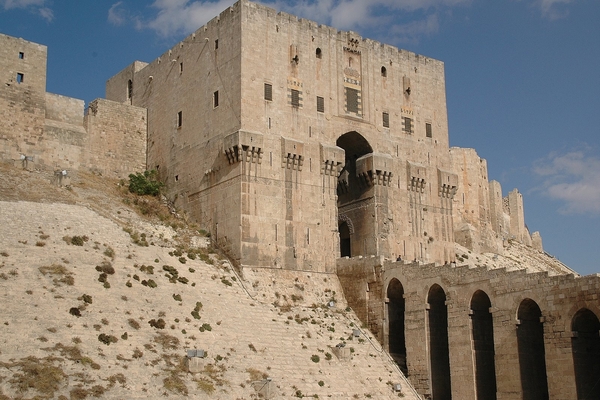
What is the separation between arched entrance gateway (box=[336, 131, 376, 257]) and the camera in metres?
47.5

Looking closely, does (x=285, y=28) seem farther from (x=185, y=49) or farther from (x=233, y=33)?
(x=185, y=49)

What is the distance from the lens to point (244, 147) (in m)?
43.2

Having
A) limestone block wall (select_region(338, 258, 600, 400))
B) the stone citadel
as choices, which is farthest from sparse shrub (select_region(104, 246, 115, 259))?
limestone block wall (select_region(338, 258, 600, 400))

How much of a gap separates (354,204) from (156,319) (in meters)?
18.3

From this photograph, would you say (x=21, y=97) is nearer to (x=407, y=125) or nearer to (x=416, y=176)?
(x=407, y=125)

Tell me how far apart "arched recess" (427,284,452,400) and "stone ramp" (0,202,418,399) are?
71.8 inches

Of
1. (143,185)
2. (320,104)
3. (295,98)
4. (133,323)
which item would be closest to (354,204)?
(320,104)

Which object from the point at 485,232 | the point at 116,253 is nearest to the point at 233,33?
the point at 116,253

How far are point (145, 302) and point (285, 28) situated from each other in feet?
63.4

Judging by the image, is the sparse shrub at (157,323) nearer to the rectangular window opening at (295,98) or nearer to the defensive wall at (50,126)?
the defensive wall at (50,126)

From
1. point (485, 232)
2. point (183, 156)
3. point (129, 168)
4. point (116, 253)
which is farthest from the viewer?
point (485, 232)

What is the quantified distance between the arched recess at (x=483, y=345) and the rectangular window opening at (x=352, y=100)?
1542 cm

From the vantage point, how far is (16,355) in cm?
2761

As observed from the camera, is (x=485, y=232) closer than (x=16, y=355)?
No
